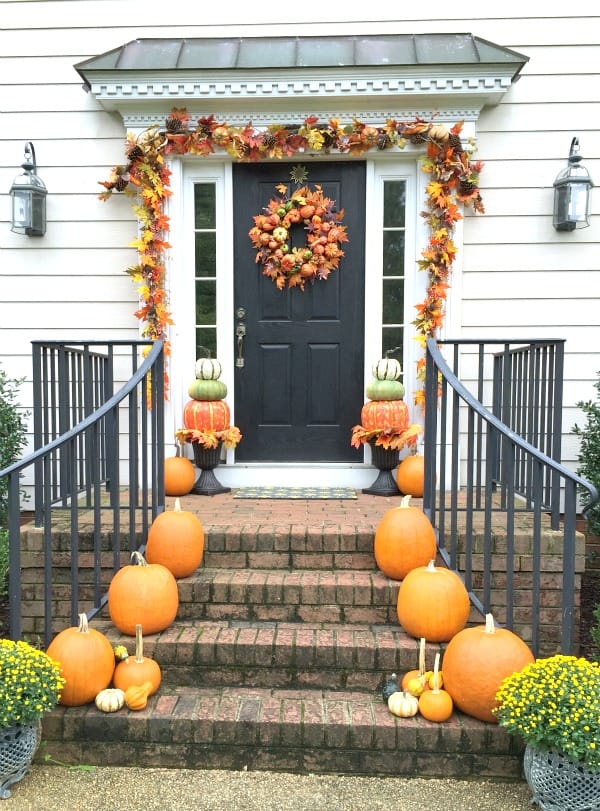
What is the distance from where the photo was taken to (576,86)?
4.15 meters

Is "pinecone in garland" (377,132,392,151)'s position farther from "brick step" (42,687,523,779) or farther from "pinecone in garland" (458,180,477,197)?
"brick step" (42,687,523,779)

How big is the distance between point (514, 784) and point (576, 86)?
13.2 ft

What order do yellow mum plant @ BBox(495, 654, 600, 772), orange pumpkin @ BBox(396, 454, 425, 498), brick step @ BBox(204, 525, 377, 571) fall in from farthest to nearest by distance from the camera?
orange pumpkin @ BBox(396, 454, 425, 498) < brick step @ BBox(204, 525, 377, 571) < yellow mum plant @ BBox(495, 654, 600, 772)

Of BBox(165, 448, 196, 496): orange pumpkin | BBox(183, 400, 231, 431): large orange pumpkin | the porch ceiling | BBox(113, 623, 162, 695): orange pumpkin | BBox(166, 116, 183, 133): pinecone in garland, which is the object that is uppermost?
the porch ceiling

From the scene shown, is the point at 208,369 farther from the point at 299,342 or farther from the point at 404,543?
the point at 404,543

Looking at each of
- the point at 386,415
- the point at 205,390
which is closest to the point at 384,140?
the point at 386,415

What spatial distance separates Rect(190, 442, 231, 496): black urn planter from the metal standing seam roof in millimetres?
2366

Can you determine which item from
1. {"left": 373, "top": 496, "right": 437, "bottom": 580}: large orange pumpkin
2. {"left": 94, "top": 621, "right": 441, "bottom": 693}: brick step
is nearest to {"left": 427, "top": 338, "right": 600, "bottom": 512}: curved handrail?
{"left": 373, "top": 496, "right": 437, "bottom": 580}: large orange pumpkin

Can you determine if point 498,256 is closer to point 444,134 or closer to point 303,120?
point 444,134

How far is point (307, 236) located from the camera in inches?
168

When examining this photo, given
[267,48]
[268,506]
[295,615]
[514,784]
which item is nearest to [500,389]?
[268,506]

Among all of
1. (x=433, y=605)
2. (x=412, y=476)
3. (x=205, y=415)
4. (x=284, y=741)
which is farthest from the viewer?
(x=205, y=415)

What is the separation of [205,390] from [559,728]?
2782mm

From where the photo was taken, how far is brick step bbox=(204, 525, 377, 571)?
3072 mm
